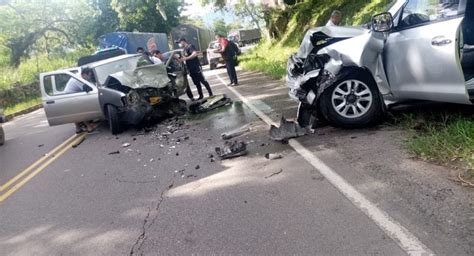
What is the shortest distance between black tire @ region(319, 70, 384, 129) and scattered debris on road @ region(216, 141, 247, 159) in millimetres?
1245

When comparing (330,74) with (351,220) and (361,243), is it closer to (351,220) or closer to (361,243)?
(351,220)

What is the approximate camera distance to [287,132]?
6840 mm

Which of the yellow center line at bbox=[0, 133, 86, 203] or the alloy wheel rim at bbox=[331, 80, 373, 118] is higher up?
the alloy wheel rim at bbox=[331, 80, 373, 118]

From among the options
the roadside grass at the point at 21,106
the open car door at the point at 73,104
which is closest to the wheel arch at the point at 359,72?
the open car door at the point at 73,104

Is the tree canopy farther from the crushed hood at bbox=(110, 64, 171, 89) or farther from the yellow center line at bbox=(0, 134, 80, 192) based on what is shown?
the yellow center line at bbox=(0, 134, 80, 192)

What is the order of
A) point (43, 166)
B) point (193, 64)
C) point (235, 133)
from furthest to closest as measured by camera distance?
point (193, 64) → point (43, 166) → point (235, 133)

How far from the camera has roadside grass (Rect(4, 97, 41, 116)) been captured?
20744 mm

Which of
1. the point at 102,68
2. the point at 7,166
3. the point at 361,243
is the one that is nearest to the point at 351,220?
the point at 361,243

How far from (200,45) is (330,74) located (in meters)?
33.3

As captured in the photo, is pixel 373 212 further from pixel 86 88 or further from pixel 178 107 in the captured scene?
pixel 86 88

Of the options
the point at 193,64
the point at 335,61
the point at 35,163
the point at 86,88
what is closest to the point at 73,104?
the point at 86,88

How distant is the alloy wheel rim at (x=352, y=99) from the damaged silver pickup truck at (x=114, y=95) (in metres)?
4.57

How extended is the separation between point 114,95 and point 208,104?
2.54 m

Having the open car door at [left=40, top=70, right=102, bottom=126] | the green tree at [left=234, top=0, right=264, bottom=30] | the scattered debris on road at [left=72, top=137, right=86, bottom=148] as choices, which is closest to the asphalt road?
the scattered debris on road at [left=72, top=137, right=86, bottom=148]
